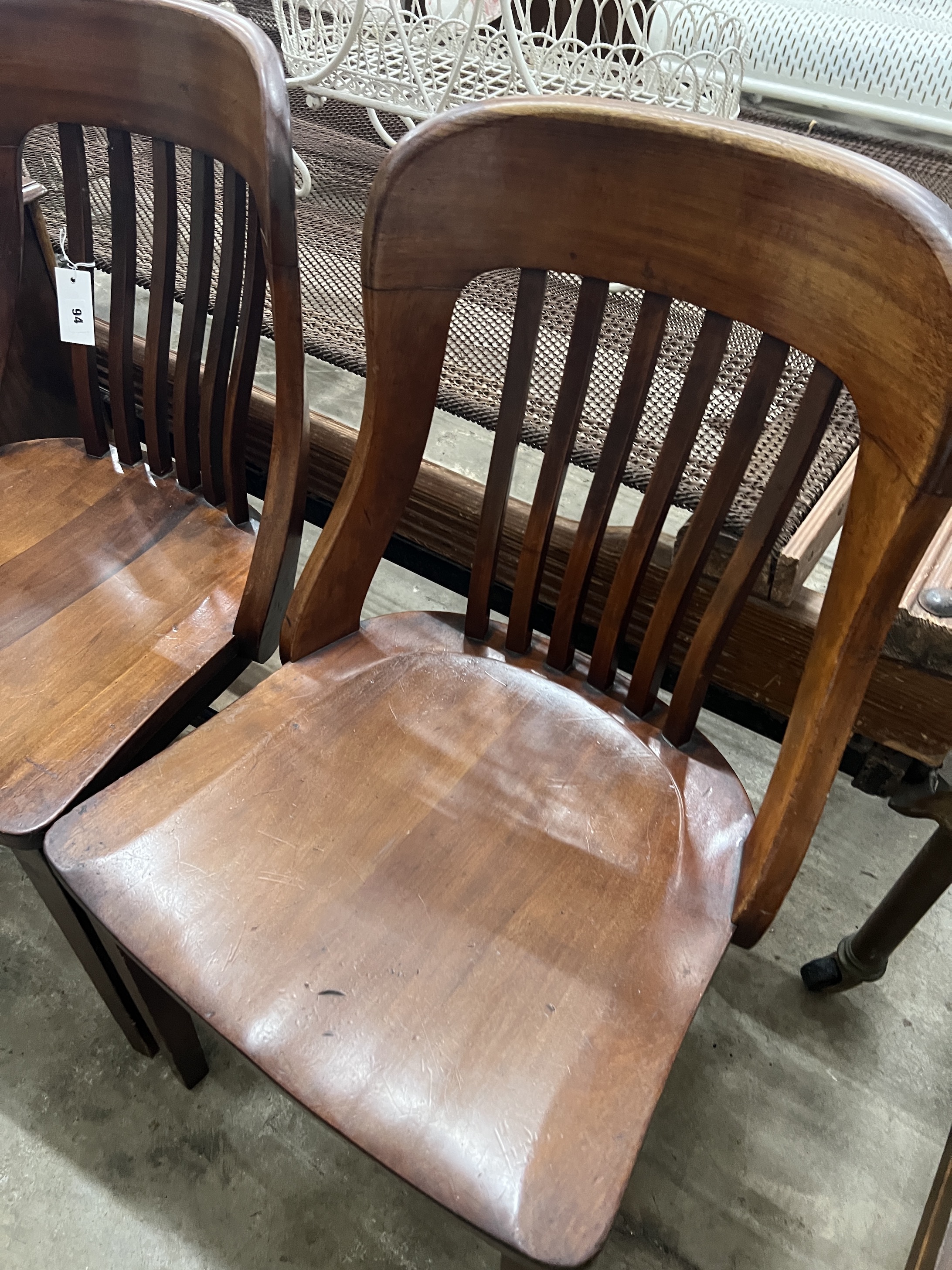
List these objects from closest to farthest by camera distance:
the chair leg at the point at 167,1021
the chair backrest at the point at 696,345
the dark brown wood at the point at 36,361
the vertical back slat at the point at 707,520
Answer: the chair backrest at the point at 696,345
the vertical back slat at the point at 707,520
the chair leg at the point at 167,1021
the dark brown wood at the point at 36,361

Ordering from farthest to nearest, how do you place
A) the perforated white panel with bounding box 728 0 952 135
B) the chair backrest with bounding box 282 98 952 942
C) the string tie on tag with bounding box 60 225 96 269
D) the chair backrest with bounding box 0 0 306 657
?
the perforated white panel with bounding box 728 0 952 135
the string tie on tag with bounding box 60 225 96 269
the chair backrest with bounding box 0 0 306 657
the chair backrest with bounding box 282 98 952 942

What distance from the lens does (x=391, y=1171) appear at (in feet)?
1.70

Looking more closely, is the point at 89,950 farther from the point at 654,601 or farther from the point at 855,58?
the point at 855,58

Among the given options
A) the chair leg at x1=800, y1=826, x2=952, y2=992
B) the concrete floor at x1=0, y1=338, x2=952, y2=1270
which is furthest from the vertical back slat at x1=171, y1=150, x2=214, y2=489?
the chair leg at x1=800, y1=826, x2=952, y2=992

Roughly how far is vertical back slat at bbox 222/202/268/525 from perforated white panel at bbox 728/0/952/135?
4.79 ft

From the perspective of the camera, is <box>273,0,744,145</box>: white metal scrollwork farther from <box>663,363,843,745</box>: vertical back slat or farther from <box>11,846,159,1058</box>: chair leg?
<box>11,846,159,1058</box>: chair leg

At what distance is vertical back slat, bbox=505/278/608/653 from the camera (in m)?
0.67

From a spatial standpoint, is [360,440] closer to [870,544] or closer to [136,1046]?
[870,544]

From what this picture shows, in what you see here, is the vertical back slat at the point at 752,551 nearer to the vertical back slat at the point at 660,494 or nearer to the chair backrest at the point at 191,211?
the vertical back slat at the point at 660,494

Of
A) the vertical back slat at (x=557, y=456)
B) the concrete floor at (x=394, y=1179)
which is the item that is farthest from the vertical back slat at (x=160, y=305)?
the concrete floor at (x=394, y=1179)

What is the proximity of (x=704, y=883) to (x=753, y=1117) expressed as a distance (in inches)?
22.3

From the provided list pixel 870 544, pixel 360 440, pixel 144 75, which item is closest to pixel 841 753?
pixel 870 544

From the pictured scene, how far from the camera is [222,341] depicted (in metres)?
0.88

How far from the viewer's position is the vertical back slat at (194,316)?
0.83 metres
